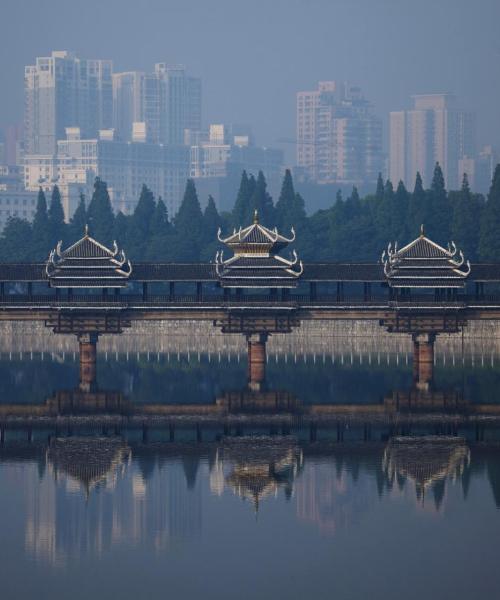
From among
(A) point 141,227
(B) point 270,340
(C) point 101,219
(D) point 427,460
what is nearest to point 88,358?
(B) point 270,340

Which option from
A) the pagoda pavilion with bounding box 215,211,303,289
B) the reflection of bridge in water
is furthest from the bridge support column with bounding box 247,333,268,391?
the reflection of bridge in water

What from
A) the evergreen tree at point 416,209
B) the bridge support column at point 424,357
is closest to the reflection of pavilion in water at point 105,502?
the bridge support column at point 424,357

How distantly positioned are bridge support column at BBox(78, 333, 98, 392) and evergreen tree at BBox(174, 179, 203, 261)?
A: 154 feet

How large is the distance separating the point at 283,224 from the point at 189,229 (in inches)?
293

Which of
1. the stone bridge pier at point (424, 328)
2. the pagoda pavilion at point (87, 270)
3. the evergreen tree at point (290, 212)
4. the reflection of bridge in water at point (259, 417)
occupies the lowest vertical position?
the reflection of bridge in water at point (259, 417)

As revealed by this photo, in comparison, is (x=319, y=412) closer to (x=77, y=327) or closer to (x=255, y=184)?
(x=77, y=327)

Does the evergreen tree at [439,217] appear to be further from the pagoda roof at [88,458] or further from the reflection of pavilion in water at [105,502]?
the reflection of pavilion in water at [105,502]

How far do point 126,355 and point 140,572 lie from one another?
175 feet

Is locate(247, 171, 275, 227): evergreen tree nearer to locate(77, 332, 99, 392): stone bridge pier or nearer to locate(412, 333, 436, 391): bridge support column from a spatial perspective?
locate(77, 332, 99, 392): stone bridge pier

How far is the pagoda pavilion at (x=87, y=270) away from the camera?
84.0 meters

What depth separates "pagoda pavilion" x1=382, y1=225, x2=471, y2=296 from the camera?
83375mm

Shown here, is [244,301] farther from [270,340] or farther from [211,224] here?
[211,224]

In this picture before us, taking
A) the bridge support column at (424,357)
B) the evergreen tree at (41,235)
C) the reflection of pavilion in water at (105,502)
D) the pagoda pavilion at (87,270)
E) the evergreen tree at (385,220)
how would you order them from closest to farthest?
the reflection of pavilion in water at (105,502) → the bridge support column at (424,357) → the pagoda pavilion at (87,270) → the evergreen tree at (385,220) → the evergreen tree at (41,235)

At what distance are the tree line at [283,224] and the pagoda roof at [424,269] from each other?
38486mm
